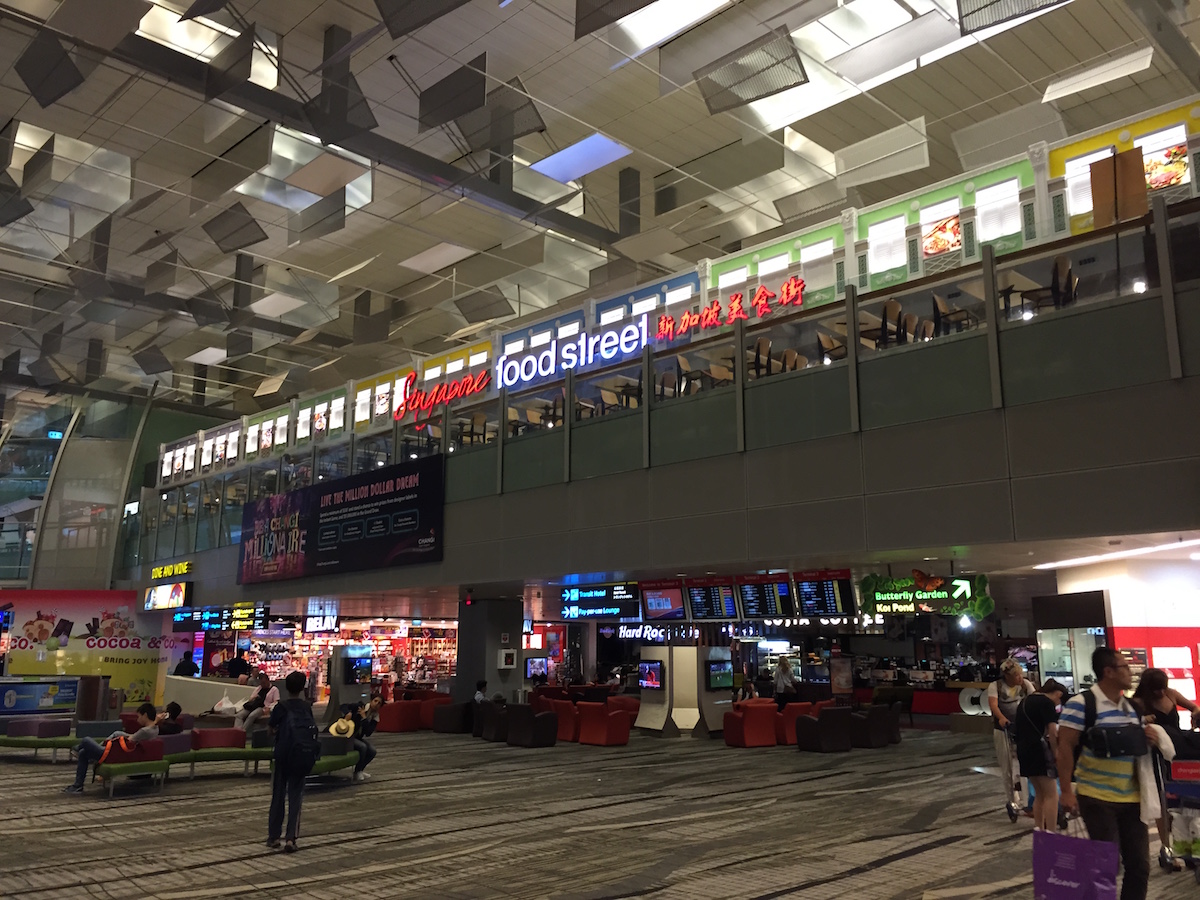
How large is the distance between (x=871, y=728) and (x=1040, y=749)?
8815mm

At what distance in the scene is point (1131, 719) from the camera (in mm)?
4859

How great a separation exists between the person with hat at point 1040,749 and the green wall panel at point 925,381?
3.99 m

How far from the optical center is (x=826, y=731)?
1498 centimetres

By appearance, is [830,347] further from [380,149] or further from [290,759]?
[290,759]

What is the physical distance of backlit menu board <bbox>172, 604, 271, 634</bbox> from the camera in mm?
23453

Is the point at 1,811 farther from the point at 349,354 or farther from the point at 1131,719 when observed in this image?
the point at 349,354

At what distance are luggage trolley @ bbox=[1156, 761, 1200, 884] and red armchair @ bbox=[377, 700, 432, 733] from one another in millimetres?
15306

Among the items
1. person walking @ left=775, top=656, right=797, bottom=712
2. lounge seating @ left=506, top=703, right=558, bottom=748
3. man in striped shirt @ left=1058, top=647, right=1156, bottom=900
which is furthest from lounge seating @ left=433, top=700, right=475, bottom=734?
man in striped shirt @ left=1058, top=647, right=1156, bottom=900

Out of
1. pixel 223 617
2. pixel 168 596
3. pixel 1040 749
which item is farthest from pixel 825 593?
pixel 168 596

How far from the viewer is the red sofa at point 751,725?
15.9 m

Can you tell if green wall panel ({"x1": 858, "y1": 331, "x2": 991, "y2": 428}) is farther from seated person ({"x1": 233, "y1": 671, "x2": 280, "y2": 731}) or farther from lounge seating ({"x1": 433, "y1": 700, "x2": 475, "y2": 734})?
lounge seating ({"x1": 433, "y1": 700, "x2": 475, "y2": 734})

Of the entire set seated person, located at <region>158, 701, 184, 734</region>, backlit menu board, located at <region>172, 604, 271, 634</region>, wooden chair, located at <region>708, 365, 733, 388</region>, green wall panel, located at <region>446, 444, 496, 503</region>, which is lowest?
seated person, located at <region>158, 701, 184, 734</region>

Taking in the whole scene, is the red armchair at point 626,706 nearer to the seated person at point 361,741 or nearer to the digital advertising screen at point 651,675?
the digital advertising screen at point 651,675

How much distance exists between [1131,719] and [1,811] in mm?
10121
